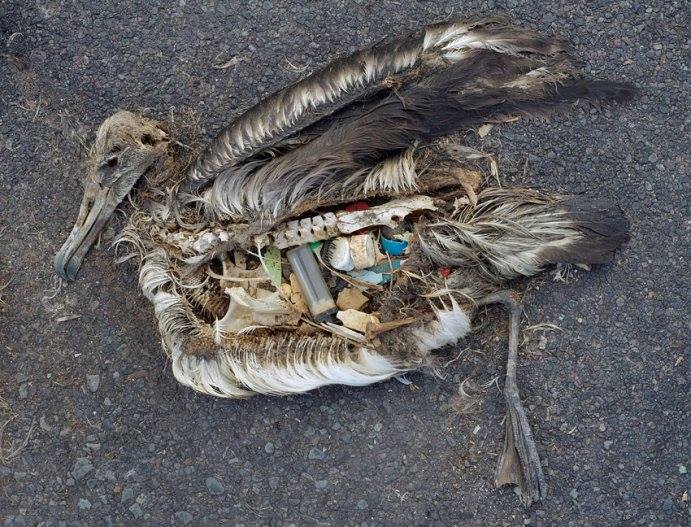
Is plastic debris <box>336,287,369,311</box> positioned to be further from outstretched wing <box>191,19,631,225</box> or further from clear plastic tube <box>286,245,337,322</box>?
outstretched wing <box>191,19,631,225</box>

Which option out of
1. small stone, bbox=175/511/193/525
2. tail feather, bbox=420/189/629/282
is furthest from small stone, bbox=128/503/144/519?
tail feather, bbox=420/189/629/282

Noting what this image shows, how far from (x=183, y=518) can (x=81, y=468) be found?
0.65 metres

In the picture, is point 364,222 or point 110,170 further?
point 110,170

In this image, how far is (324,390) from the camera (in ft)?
12.6

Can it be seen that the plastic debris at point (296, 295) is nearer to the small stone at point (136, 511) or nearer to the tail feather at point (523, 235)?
the tail feather at point (523, 235)

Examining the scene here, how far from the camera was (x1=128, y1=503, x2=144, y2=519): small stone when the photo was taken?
3924 mm

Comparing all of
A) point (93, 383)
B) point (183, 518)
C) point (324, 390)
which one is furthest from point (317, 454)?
point (93, 383)

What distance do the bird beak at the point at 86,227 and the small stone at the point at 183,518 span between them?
1.45 meters

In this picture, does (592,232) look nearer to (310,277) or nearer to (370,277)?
Answer: (370,277)

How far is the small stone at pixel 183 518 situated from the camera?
153 inches

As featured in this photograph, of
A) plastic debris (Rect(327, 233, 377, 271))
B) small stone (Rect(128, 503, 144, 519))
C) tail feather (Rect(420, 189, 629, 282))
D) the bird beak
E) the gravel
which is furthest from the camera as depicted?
small stone (Rect(128, 503, 144, 519))

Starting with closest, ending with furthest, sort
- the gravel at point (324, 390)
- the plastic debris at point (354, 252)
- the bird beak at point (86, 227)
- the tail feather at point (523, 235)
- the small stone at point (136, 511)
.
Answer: the tail feather at point (523, 235), the plastic debris at point (354, 252), the gravel at point (324, 390), the bird beak at point (86, 227), the small stone at point (136, 511)

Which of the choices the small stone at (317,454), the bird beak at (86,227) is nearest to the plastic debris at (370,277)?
the small stone at (317,454)

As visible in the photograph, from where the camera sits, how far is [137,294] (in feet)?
13.1
